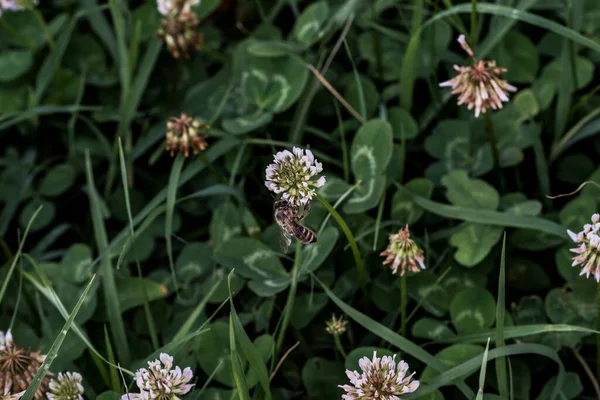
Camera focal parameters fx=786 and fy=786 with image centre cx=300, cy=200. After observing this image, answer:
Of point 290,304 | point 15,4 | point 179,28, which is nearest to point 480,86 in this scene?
point 290,304

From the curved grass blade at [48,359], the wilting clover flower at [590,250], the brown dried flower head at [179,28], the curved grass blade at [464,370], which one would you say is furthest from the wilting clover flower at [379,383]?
the brown dried flower head at [179,28]

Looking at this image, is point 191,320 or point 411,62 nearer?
point 191,320

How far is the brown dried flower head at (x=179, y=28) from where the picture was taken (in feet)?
6.70

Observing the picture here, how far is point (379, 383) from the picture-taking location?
1354mm

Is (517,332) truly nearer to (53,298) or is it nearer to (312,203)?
(312,203)

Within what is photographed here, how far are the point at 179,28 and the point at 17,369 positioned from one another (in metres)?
0.96

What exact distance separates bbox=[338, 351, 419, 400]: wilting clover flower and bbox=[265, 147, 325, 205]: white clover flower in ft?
1.04

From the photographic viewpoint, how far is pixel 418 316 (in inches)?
69.0

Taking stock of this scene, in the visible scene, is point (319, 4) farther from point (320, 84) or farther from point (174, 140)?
point (174, 140)

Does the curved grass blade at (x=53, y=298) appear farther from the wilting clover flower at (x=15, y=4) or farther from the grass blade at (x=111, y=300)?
the wilting clover flower at (x=15, y=4)

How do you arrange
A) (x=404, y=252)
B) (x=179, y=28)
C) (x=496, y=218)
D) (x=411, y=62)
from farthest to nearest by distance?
(x=179, y=28) → (x=411, y=62) → (x=496, y=218) → (x=404, y=252)

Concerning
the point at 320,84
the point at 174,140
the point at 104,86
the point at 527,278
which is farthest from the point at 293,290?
the point at 104,86

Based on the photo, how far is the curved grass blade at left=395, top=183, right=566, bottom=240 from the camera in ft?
5.53

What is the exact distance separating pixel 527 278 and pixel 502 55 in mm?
607
